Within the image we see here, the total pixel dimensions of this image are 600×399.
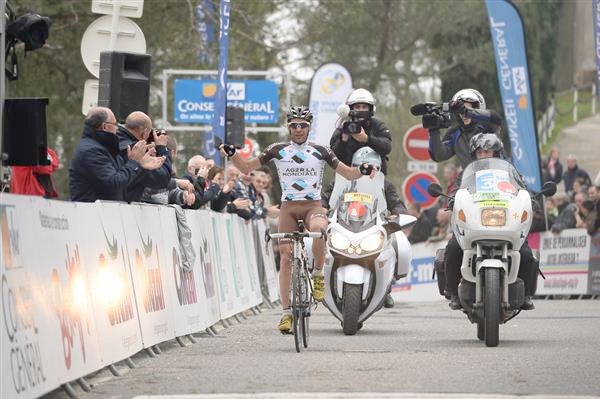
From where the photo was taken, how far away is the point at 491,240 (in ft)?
42.8

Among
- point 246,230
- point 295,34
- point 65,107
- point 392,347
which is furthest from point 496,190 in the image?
point 295,34

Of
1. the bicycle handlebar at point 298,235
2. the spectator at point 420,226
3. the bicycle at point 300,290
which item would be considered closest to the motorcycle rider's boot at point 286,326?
the bicycle at point 300,290

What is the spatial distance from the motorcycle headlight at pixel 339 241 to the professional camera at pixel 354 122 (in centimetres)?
124

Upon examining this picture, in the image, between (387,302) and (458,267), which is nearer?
(458,267)

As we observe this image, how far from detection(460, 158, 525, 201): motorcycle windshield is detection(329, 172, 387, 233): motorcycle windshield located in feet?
6.00

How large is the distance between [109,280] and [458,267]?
382 cm

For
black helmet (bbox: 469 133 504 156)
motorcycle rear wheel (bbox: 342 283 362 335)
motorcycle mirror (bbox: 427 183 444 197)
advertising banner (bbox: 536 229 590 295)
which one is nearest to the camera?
motorcycle mirror (bbox: 427 183 444 197)

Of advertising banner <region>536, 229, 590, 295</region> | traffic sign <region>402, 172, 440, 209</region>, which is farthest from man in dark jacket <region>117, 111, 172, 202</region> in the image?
traffic sign <region>402, 172, 440, 209</region>

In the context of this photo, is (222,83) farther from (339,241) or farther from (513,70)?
(339,241)

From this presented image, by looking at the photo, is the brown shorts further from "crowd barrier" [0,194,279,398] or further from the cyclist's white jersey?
"crowd barrier" [0,194,279,398]

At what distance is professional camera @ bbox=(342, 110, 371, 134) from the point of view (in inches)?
628

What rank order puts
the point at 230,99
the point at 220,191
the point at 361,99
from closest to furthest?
the point at 361,99 → the point at 220,191 → the point at 230,99

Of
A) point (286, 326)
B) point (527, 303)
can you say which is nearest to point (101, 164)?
point (286, 326)

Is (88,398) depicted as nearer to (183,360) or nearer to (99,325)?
(99,325)
